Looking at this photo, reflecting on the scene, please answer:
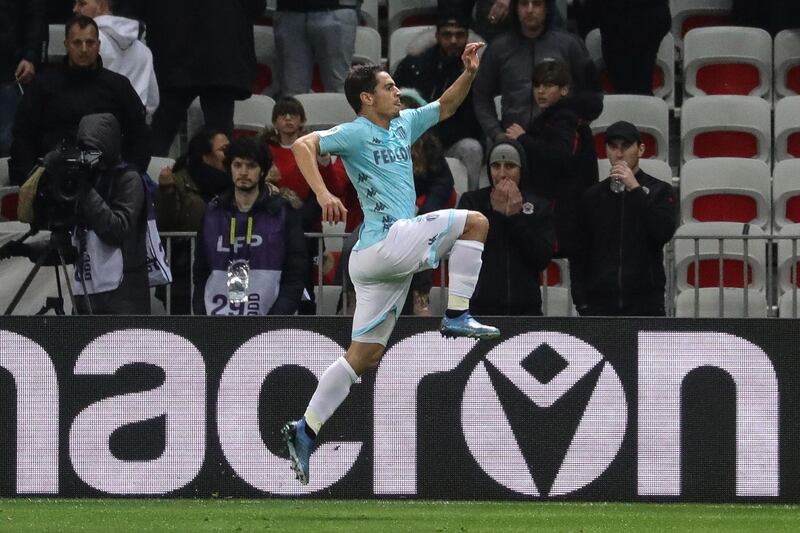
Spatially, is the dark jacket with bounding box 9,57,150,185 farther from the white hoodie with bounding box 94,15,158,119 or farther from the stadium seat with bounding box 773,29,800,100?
the stadium seat with bounding box 773,29,800,100

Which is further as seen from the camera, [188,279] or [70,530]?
[188,279]

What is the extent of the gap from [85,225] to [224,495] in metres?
1.87

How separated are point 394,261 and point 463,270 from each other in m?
0.36

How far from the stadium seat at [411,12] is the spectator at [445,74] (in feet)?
6.43

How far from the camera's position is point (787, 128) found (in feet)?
45.6

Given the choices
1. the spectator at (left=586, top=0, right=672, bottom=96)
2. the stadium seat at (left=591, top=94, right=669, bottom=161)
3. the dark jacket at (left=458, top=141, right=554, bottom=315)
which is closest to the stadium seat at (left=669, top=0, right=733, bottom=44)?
the spectator at (left=586, top=0, right=672, bottom=96)

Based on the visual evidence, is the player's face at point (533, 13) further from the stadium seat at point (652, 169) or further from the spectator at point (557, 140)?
the stadium seat at point (652, 169)

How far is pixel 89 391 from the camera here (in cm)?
1074

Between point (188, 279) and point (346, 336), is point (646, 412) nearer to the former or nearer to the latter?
point (346, 336)

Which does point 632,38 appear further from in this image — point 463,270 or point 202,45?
point 463,270

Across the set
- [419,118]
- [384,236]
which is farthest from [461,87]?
[384,236]

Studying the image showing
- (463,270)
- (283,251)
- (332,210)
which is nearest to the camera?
(332,210)

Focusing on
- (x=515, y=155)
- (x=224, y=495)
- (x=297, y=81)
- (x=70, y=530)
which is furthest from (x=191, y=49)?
(x=70, y=530)

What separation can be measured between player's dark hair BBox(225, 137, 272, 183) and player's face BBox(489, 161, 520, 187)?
1366 mm
